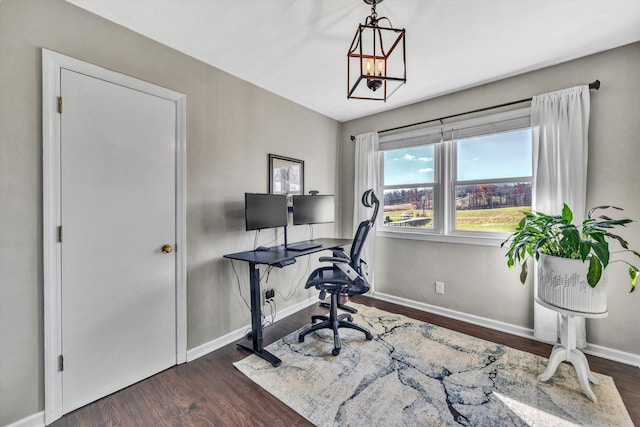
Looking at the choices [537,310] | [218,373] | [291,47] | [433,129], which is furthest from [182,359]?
[433,129]

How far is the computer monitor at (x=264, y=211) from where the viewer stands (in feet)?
7.89

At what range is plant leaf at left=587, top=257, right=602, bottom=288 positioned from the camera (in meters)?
1.56

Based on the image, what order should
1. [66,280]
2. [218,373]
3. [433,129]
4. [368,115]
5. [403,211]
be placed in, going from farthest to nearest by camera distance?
[368,115] < [403,211] < [433,129] < [218,373] < [66,280]

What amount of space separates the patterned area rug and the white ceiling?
253cm

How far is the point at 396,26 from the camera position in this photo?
1860 mm

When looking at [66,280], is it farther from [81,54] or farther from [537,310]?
[537,310]

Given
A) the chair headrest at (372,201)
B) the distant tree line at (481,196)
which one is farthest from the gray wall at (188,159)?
the distant tree line at (481,196)

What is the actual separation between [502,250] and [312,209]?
2.04 m

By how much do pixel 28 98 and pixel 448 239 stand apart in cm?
360

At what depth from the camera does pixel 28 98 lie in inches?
58.8

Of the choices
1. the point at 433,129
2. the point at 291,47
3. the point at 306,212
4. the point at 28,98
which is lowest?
the point at 306,212

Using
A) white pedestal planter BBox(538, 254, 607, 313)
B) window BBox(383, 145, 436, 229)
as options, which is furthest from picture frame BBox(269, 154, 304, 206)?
white pedestal planter BBox(538, 254, 607, 313)

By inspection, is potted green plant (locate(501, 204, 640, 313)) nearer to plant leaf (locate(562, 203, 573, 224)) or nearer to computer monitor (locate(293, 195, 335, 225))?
plant leaf (locate(562, 203, 573, 224))

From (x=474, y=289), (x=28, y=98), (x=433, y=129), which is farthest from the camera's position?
(x=433, y=129)
